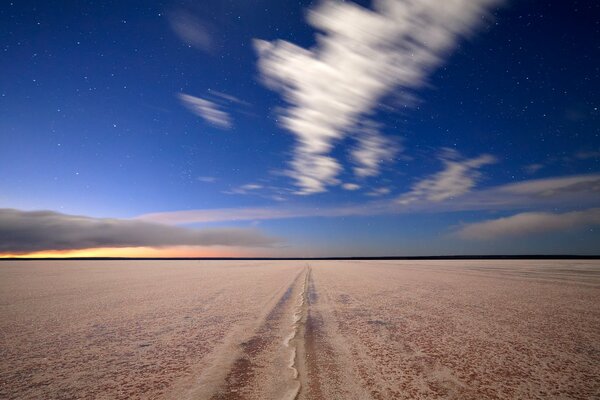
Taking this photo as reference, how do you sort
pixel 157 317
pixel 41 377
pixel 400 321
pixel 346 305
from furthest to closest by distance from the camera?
pixel 346 305
pixel 157 317
pixel 400 321
pixel 41 377

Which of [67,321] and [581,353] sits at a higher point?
[581,353]

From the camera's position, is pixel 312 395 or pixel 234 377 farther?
pixel 234 377

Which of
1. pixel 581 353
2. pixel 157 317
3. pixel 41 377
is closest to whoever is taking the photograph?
pixel 41 377

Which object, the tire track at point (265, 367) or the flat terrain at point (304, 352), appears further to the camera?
the flat terrain at point (304, 352)

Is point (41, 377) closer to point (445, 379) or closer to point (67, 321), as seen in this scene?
point (67, 321)

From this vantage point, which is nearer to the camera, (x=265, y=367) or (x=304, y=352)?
(x=265, y=367)

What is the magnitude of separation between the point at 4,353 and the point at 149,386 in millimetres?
2788

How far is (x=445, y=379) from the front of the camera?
314cm

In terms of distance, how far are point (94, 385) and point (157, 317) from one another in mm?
3633

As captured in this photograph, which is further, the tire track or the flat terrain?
the flat terrain

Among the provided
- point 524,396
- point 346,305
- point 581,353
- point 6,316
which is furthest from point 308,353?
point 6,316

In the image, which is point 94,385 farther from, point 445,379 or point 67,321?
point 67,321

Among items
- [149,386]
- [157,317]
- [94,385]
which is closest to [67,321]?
[157,317]

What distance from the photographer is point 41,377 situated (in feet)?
10.8
